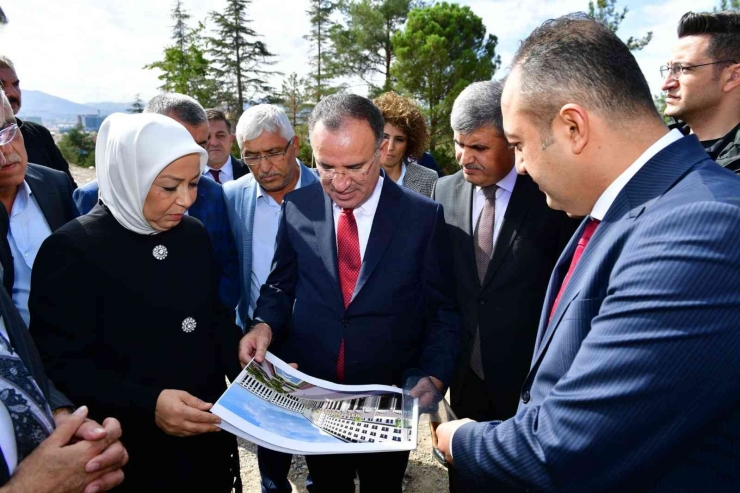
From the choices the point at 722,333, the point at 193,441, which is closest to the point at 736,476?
the point at 722,333

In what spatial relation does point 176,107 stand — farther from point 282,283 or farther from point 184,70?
point 184,70

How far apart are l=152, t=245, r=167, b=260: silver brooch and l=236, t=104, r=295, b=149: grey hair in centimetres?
148

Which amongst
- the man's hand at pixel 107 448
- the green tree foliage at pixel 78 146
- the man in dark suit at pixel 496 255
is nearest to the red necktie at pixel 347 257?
the man in dark suit at pixel 496 255

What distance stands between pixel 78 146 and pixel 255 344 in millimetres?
54732

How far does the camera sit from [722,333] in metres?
0.94

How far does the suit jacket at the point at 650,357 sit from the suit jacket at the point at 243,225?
2.46 metres

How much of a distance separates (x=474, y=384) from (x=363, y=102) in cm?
167

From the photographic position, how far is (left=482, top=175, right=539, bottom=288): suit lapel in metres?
2.46

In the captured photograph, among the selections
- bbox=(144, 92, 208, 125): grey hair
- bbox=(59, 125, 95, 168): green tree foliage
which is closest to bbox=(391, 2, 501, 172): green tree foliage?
bbox=(144, 92, 208, 125): grey hair

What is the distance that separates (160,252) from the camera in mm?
2006

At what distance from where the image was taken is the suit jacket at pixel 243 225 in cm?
338

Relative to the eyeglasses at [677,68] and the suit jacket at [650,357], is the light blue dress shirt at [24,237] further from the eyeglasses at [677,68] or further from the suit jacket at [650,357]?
the eyeglasses at [677,68]

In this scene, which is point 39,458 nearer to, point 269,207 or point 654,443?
point 654,443

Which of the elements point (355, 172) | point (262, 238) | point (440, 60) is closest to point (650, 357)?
point (355, 172)
